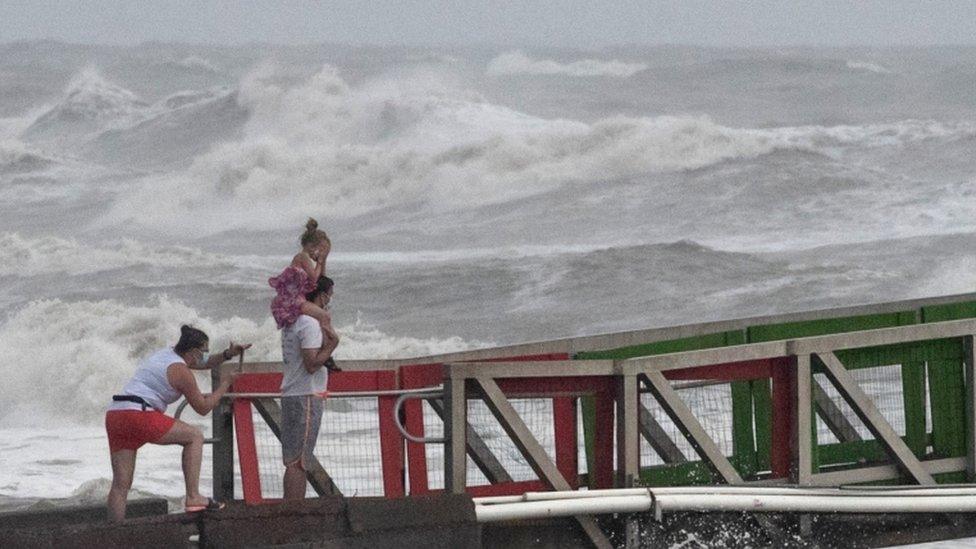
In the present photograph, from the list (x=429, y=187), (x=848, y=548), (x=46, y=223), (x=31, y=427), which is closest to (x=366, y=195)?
(x=429, y=187)

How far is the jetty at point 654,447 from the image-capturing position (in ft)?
30.6

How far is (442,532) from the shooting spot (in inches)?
367

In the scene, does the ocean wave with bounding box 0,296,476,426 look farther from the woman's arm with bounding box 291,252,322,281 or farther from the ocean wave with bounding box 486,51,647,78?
the ocean wave with bounding box 486,51,647,78

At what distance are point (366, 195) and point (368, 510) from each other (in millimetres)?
42573

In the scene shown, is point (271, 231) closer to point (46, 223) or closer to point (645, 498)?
point (46, 223)

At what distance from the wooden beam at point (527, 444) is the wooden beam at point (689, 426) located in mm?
648

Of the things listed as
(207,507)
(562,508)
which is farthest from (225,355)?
(562,508)

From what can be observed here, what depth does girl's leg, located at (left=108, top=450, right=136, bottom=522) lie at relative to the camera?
9617 millimetres

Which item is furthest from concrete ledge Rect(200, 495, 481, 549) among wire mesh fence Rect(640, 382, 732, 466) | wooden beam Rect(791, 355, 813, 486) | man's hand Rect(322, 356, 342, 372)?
wooden beam Rect(791, 355, 813, 486)

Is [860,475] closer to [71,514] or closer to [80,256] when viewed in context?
[71,514]

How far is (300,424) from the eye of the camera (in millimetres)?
10062

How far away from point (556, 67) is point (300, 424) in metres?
59.4

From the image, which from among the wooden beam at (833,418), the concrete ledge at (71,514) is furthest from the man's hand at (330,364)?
the wooden beam at (833,418)

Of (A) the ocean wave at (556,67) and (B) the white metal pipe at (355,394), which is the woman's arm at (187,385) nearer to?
(B) the white metal pipe at (355,394)
